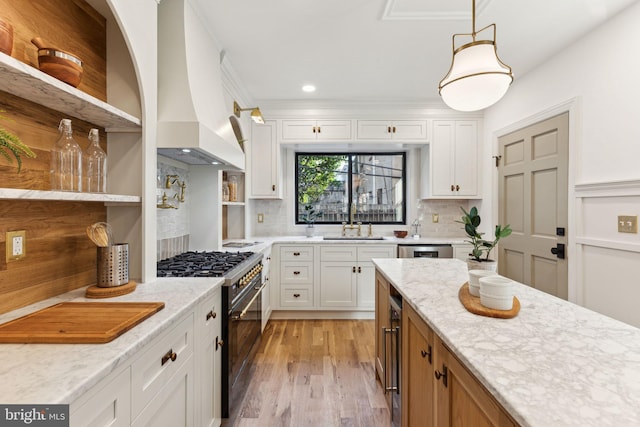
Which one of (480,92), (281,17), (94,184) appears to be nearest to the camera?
(94,184)

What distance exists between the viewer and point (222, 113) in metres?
2.28

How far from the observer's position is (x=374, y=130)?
3750 mm

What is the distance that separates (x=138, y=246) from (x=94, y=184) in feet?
1.27

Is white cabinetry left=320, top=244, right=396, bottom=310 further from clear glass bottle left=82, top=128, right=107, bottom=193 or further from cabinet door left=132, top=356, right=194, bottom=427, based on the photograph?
clear glass bottle left=82, top=128, right=107, bottom=193

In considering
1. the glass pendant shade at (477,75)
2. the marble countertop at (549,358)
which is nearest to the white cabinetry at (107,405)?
the marble countertop at (549,358)

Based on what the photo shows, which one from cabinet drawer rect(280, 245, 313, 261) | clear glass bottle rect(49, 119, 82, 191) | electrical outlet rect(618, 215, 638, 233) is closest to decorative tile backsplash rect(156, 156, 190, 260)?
clear glass bottle rect(49, 119, 82, 191)

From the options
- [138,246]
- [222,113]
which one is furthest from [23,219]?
[222,113]

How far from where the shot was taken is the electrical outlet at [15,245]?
1.11m

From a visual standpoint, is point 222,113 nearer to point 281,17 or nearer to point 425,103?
→ point 281,17

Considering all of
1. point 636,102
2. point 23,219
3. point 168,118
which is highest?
point 636,102

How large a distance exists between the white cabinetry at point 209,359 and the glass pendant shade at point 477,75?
1.70m

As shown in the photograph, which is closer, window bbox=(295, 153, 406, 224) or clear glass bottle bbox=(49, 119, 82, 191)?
clear glass bottle bbox=(49, 119, 82, 191)

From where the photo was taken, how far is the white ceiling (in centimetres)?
203

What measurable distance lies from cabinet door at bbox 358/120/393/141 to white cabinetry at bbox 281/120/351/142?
163 millimetres
